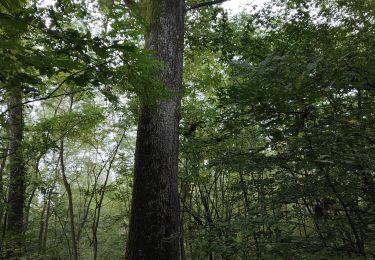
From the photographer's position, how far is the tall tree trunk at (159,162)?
9.67 ft

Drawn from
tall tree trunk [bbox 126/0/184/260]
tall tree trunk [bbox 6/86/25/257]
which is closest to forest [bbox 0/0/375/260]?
tall tree trunk [bbox 126/0/184/260]

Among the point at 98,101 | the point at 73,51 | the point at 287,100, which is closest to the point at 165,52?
the point at 287,100

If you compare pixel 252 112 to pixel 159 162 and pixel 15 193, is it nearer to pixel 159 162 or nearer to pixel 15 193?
pixel 159 162

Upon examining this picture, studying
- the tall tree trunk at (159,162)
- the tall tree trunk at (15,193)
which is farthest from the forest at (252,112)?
the tall tree trunk at (15,193)

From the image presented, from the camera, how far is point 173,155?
3.37 m

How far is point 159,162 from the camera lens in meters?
3.23

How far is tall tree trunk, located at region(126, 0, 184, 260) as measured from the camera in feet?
9.67

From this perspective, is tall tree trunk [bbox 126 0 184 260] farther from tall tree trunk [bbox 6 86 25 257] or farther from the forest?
tall tree trunk [bbox 6 86 25 257]

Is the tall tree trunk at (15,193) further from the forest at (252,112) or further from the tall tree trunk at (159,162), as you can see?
the tall tree trunk at (159,162)

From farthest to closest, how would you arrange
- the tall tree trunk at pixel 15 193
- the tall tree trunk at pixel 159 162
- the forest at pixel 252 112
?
the tall tree trunk at pixel 15 193 → the tall tree trunk at pixel 159 162 → the forest at pixel 252 112

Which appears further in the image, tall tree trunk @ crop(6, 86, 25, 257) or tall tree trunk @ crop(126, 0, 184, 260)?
tall tree trunk @ crop(6, 86, 25, 257)

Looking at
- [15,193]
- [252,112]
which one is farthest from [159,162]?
[15,193]

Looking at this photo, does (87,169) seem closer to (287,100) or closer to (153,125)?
(153,125)

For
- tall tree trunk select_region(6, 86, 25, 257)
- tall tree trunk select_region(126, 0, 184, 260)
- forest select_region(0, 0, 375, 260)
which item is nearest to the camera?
forest select_region(0, 0, 375, 260)
